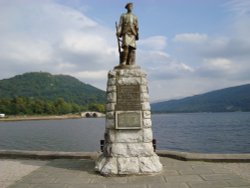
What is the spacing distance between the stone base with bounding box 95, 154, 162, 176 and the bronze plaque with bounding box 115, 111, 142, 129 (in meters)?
1.10

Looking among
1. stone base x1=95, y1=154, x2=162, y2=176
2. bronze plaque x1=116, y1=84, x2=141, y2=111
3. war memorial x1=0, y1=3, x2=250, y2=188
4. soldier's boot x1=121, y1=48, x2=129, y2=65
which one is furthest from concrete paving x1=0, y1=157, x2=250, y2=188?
soldier's boot x1=121, y1=48, x2=129, y2=65

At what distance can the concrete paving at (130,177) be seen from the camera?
31.4 ft

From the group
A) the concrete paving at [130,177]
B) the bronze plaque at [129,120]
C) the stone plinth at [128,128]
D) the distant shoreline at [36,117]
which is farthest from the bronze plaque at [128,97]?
the distant shoreline at [36,117]

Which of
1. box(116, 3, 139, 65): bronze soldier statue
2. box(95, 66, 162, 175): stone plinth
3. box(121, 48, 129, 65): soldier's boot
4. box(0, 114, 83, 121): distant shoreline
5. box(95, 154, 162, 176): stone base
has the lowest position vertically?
box(95, 154, 162, 176): stone base

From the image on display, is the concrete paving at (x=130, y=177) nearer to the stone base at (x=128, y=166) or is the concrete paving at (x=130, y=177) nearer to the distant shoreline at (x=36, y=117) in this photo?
the stone base at (x=128, y=166)

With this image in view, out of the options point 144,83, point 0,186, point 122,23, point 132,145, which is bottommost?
point 0,186

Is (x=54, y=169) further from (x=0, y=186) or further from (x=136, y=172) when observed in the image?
(x=136, y=172)

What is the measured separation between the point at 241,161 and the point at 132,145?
483 centimetres

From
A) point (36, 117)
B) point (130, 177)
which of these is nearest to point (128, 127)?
point (130, 177)

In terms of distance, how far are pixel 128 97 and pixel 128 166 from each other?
2409 mm

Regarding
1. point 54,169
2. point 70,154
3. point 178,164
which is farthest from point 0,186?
point 178,164

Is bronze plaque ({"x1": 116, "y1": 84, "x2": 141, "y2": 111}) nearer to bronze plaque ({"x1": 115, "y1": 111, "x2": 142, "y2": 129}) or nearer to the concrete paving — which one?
bronze plaque ({"x1": 115, "y1": 111, "x2": 142, "y2": 129})

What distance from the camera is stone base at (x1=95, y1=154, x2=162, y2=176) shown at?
1102 centimetres

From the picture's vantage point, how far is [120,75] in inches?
468
